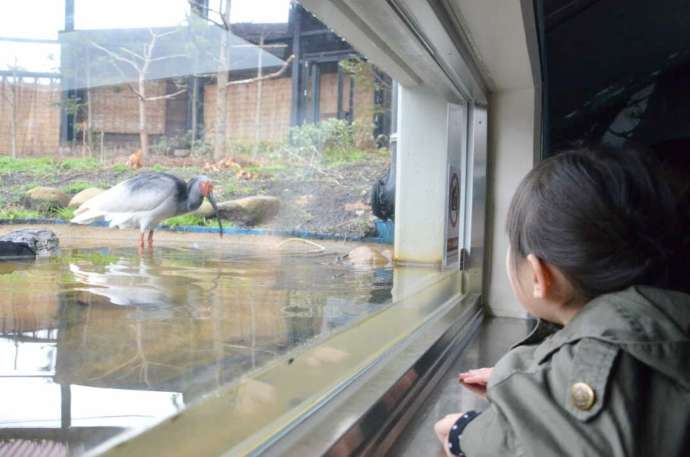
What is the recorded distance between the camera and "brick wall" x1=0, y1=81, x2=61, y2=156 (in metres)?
0.97

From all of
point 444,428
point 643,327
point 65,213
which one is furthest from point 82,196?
point 643,327

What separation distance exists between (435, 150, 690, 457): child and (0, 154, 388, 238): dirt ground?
49.1 inches

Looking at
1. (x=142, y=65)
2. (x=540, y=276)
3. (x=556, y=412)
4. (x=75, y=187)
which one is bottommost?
(x=556, y=412)

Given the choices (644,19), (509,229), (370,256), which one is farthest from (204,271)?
(644,19)

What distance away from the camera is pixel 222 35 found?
155 cm

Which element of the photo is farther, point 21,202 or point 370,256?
point 370,256

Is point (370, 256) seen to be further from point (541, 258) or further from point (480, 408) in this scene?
point (541, 258)

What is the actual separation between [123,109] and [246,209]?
63 centimetres

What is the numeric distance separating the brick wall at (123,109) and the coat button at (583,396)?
116 centimetres

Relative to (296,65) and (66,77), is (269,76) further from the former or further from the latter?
(66,77)

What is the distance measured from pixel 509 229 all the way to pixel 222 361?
0.47 m

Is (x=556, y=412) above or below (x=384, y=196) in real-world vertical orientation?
below

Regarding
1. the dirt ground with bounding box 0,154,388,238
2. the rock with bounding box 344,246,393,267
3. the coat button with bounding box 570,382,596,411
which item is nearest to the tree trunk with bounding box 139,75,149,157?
the dirt ground with bounding box 0,154,388,238

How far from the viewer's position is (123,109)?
4.56ft
